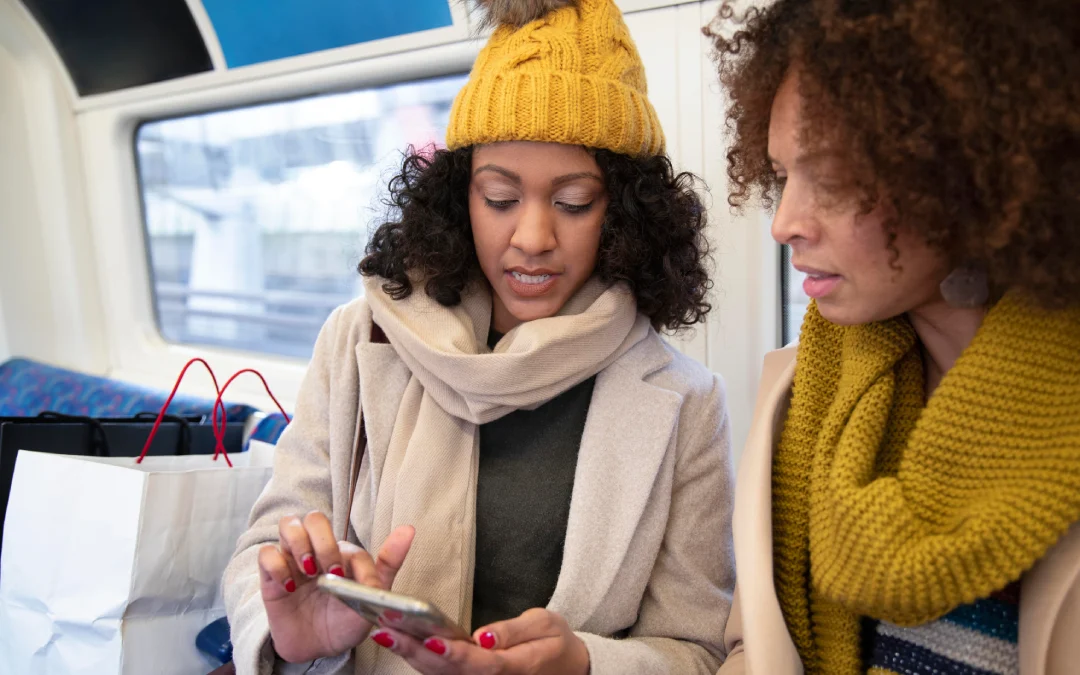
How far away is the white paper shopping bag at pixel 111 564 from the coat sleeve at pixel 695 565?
92cm

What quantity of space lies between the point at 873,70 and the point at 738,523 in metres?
0.66

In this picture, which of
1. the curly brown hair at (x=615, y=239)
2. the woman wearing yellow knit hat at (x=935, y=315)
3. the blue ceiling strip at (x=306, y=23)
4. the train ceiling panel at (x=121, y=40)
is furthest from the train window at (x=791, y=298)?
the train ceiling panel at (x=121, y=40)

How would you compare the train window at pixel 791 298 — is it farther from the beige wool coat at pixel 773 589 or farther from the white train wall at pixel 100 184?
the white train wall at pixel 100 184

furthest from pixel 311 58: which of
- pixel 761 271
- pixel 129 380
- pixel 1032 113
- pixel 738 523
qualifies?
pixel 1032 113

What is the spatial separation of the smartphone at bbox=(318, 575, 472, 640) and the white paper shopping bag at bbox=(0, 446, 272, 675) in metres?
0.77

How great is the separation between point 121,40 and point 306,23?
953 millimetres

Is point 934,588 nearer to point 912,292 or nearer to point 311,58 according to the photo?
point 912,292

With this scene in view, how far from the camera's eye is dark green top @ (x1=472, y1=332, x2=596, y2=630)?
1510 millimetres

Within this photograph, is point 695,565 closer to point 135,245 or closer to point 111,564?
point 111,564

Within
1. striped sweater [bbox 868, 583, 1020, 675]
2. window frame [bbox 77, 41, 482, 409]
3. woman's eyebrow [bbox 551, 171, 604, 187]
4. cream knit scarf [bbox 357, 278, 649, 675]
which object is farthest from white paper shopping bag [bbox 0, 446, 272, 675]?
striped sweater [bbox 868, 583, 1020, 675]

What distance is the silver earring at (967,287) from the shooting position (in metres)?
1.06

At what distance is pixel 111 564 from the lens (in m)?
1.66

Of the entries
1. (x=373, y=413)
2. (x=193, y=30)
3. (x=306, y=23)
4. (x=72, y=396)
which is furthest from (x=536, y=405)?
(x=72, y=396)

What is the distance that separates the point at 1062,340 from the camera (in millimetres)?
994
